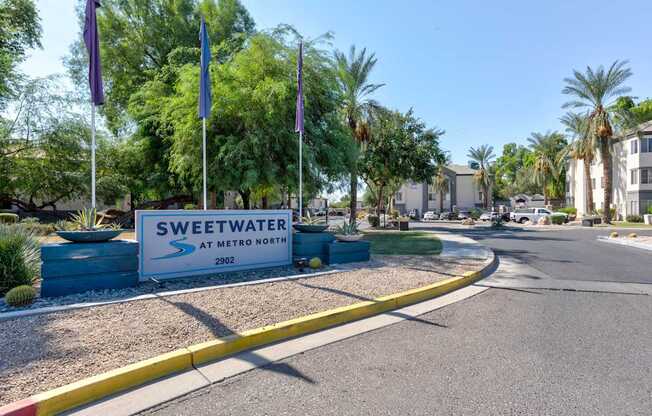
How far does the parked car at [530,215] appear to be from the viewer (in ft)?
121

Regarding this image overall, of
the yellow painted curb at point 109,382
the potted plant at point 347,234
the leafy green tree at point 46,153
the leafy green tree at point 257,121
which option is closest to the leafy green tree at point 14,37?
the leafy green tree at point 46,153

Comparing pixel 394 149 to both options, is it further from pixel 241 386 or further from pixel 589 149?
pixel 241 386

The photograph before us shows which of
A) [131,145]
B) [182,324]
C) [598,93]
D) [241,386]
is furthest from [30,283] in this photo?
[598,93]

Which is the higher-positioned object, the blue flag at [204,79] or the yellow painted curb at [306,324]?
the blue flag at [204,79]

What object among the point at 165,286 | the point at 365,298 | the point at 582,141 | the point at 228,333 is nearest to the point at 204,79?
the point at 165,286

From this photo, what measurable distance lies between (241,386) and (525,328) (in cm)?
397

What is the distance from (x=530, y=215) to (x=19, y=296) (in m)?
42.2

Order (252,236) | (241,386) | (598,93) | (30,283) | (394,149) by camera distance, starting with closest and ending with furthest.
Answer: (241,386)
(30,283)
(252,236)
(394,149)
(598,93)

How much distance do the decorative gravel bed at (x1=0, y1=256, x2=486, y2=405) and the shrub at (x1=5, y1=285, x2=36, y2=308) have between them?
64 centimetres

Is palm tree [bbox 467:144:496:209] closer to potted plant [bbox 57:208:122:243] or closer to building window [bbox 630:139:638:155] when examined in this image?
building window [bbox 630:139:638:155]

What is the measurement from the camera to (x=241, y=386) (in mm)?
3354

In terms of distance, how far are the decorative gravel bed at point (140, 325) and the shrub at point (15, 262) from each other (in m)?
1.74

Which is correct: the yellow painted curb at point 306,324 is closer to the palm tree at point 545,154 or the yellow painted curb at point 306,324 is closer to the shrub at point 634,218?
the shrub at point 634,218

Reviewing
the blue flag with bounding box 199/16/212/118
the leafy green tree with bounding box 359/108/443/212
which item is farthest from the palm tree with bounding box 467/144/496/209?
the blue flag with bounding box 199/16/212/118
